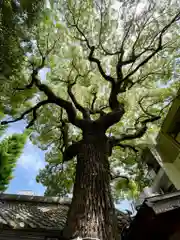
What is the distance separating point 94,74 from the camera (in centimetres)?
863

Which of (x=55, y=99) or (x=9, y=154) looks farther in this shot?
(x=9, y=154)

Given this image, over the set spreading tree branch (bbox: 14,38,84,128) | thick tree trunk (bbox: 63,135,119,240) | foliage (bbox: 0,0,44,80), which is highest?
foliage (bbox: 0,0,44,80)

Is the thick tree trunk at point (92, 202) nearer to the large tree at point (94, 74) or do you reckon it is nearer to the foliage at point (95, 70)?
the large tree at point (94, 74)

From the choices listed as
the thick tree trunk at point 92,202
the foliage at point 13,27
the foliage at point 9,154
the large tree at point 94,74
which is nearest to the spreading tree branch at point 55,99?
the large tree at point 94,74

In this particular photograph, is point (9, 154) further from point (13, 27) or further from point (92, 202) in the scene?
point (92, 202)

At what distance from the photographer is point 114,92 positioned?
235 inches

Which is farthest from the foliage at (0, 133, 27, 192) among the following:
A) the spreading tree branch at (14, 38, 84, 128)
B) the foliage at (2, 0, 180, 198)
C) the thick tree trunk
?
the thick tree trunk

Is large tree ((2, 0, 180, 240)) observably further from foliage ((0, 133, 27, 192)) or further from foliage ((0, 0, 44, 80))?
foliage ((0, 133, 27, 192))

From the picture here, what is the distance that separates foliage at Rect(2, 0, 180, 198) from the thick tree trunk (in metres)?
2.16

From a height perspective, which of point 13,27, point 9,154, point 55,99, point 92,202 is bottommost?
point 92,202

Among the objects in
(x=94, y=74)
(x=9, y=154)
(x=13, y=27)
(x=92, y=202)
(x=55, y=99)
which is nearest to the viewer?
(x=92, y=202)

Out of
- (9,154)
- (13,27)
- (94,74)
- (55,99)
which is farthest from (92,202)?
(9,154)

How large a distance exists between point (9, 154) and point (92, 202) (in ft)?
38.2

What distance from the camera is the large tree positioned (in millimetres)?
5781
